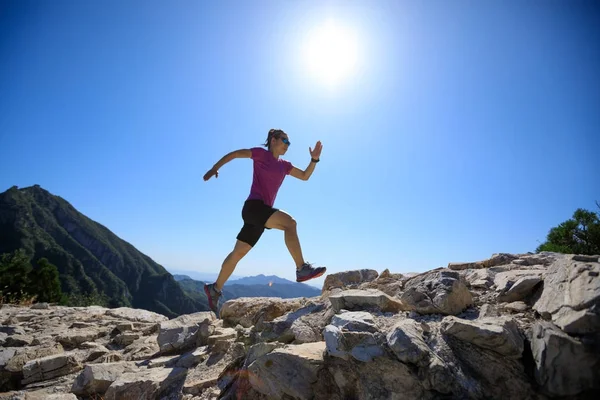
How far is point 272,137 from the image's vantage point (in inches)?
207

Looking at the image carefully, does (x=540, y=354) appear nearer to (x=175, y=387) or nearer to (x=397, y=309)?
(x=397, y=309)

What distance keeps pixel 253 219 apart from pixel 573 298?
3795 mm

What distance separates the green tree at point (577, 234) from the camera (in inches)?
789

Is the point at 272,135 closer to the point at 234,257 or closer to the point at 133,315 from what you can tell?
the point at 234,257

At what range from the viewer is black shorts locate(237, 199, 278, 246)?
451cm

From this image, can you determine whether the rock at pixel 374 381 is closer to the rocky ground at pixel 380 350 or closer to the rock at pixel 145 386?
the rocky ground at pixel 380 350

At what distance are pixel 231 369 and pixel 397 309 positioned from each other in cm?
217

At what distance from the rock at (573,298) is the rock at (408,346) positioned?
1000mm

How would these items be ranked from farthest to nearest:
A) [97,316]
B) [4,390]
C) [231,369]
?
[97,316]
[4,390]
[231,369]

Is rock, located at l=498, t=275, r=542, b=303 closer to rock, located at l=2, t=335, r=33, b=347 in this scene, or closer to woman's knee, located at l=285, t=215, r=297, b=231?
woman's knee, located at l=285, t=215, r=297, b=231

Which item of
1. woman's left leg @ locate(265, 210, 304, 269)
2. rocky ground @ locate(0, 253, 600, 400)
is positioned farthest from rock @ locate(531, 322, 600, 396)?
woman's left leg @ locate(265, 210, 304, 269)

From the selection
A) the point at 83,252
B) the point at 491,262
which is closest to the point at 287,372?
the point at 491,262

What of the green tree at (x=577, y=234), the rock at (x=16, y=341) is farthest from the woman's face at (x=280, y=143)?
the green tree at (x=577, y=234)

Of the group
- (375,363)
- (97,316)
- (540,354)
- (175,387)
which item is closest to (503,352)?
(540,354)
